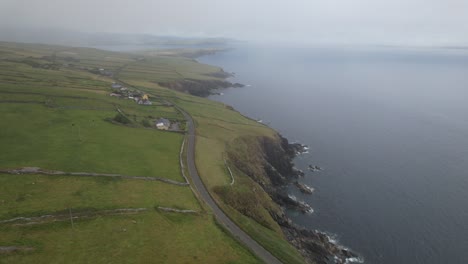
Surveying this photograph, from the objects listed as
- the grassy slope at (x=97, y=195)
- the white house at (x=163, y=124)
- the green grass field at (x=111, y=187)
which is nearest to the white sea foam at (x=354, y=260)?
the green grass field at (x=111, y=187)

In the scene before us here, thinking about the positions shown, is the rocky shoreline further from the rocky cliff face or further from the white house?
the white house

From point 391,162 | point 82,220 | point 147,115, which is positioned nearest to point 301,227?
point 82,220

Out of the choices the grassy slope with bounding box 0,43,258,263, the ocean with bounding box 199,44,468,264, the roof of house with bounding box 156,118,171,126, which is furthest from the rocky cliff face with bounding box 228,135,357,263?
the roof of house with bounding box 156,118,171,126

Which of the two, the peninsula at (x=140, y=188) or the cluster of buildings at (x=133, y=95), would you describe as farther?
the cluster of buildings at (x=133, y=95)

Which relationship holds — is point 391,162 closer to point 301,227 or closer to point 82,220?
point 301,227

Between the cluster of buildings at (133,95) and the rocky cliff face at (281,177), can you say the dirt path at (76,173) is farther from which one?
the cluster of buildings at (133,95)

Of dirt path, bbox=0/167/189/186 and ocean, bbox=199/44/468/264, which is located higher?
dirt path, bbox=0/167/189/186
